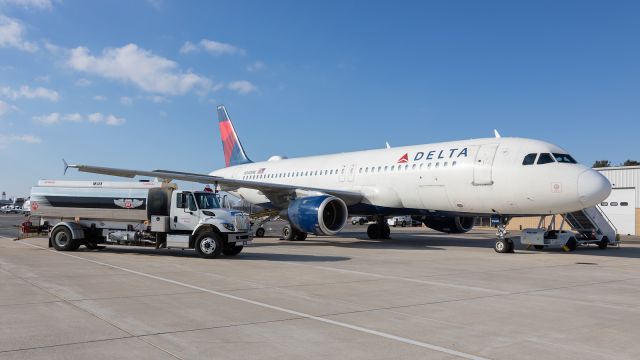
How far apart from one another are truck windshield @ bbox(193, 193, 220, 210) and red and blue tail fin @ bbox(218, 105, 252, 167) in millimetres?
15947

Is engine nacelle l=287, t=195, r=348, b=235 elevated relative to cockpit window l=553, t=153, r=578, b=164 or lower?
lower

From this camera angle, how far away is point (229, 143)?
3158 centimetres

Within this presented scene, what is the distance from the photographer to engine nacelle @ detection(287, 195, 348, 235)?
17422 millimetres

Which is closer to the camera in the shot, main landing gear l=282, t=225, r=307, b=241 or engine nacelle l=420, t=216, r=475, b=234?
engine nacelle l=420, t=216, r=475, b=234

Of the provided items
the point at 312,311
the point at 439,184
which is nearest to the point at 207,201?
the point at 439,184

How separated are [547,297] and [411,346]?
4.09 meters

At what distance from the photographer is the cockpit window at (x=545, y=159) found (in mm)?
15023

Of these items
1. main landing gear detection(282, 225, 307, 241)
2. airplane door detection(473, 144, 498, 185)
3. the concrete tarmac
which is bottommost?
the concrete tarmac

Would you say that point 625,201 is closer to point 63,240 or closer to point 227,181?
point 227,181

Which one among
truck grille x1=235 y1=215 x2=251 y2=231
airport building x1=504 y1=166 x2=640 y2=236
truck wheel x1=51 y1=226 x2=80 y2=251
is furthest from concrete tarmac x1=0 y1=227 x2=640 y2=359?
airport building x1=504 y1=166 x2=640 y2=236

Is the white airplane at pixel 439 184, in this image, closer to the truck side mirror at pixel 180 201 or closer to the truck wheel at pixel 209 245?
the truck wheel at pixel 209 245

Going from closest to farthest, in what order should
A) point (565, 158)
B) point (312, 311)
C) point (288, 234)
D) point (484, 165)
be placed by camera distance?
point (312, 311), point (565, 158), point (484, 165), point (288, 234)

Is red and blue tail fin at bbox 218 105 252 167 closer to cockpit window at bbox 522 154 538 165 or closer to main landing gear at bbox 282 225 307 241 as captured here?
main landing gear at bbox 282 225 307 241

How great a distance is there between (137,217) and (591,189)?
41.5ft
